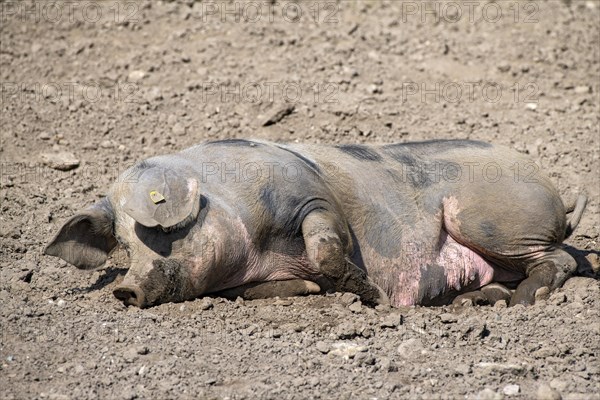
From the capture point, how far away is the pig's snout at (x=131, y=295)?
5473 mm

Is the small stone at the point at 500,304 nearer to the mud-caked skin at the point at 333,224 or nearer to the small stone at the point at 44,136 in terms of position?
the mud-caked skin at the point at 333,224

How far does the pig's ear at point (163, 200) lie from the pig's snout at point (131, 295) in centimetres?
37

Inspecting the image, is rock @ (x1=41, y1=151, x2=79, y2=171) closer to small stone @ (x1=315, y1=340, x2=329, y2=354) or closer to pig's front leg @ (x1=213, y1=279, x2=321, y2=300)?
pig's front leg @ (x1=213, y1=279, x2=321, y2=300)

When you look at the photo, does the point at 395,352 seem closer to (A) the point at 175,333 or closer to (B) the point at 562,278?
(A) the point at 175,333

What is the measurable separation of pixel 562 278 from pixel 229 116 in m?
3.38

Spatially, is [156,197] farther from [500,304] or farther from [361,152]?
[500,304]

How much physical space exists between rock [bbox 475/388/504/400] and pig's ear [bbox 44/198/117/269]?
7.83ft

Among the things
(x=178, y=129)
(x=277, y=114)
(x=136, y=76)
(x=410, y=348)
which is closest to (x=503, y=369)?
(x=410, y=348)

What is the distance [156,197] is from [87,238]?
2.06 ft

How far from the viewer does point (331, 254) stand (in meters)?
5.68

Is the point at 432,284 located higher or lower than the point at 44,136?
lower

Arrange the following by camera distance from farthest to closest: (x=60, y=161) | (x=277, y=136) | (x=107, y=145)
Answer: (x=277, y=136) < (x=107, y=145) < (x=60, y=161)

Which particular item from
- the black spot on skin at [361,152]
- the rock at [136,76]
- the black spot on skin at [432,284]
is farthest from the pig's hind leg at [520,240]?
the rock at [136,76]

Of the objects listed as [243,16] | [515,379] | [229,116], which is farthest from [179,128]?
[515,379]
